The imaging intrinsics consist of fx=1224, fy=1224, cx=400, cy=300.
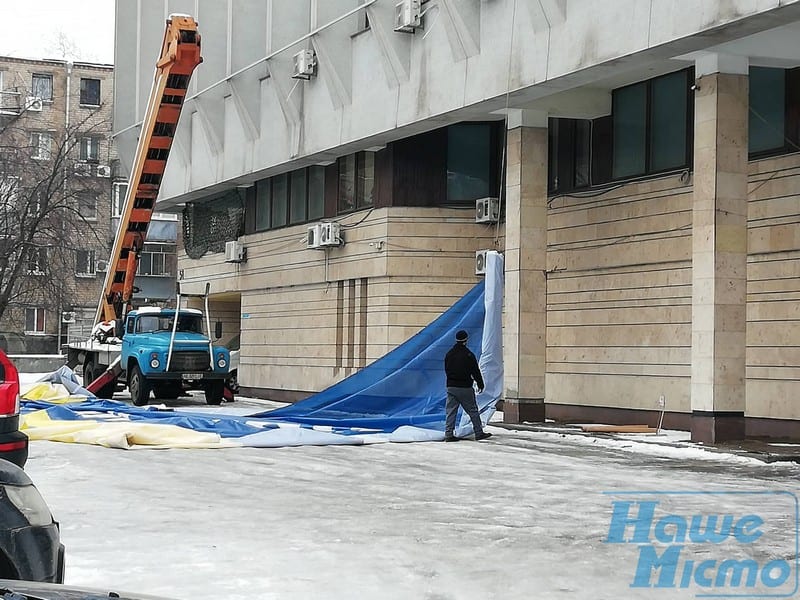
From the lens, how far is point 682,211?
21250 millimetres

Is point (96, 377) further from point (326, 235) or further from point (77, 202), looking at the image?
point (77, 202)

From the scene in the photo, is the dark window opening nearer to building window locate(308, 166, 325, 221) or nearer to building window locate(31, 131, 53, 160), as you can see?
building window locate(308, 166, 325, 221)

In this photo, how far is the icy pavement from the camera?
8.02m

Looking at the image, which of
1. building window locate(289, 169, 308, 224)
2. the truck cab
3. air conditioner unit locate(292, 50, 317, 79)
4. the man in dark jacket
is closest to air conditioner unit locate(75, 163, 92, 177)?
building window locate(289, 169, 308, 224)

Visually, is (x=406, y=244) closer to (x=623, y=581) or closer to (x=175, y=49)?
(x=175, y=49)

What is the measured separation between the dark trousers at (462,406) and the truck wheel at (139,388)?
12.1 metres

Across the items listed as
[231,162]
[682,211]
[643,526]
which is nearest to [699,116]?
[682,211]

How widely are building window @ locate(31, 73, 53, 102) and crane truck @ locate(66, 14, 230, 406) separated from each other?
3750 centimetres

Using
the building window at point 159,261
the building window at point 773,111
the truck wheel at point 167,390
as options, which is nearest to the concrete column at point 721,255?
the building window at point 773,111

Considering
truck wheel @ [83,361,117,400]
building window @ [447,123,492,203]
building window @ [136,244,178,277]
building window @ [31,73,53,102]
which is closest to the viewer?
building window @ [447,123,492,203]

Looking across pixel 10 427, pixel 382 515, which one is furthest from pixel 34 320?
pixel 10 427

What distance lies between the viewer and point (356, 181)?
2923cm

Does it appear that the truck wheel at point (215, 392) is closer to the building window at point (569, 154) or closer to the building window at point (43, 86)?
the building window at point (569, 154)

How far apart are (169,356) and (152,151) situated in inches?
213
